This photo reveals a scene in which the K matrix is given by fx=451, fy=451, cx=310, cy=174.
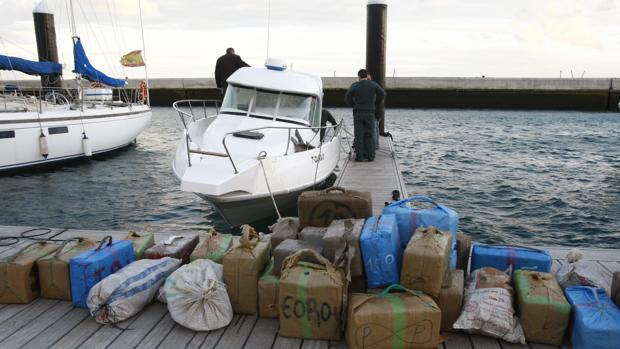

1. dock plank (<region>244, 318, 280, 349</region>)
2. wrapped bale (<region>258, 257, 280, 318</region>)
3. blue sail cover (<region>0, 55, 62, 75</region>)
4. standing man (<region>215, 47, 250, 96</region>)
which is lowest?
dock plank (<region>244, 318, 280, 349</region>)

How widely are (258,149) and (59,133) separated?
34.2 feet

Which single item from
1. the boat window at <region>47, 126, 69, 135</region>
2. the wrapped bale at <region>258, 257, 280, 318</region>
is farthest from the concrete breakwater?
the wrapped bale at <region>258, 257, 280, 318</region>

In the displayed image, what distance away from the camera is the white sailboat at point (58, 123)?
14.0 meters

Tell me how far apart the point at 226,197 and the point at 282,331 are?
3972mm

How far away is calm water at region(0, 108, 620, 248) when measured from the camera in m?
9.63

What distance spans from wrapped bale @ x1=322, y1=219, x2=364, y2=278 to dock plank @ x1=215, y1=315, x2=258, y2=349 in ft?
2.61

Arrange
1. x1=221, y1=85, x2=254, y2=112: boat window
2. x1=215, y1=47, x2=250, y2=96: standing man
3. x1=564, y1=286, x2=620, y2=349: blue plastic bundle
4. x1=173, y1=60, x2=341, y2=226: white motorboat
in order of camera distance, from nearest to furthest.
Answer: x1=564, y1=286, x2=620, y2=349: blue plastic bundle
x1=173, y1=60, x2=341, y2=226: white motorboat
x1=221, y1=85, x2=254, y2=112: boat window
x1=215, y1=47, x2=250, y2=96: standing man

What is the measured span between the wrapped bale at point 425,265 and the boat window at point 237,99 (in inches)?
270

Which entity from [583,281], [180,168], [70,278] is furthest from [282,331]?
[180,168]

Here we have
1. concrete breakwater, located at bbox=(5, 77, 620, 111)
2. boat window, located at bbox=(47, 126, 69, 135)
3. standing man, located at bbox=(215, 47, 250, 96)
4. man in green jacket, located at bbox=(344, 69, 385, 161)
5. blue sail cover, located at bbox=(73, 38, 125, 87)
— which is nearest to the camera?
man in green jacket, located at bbox=(344, 69, 385, 161)

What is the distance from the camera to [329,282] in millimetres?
3223

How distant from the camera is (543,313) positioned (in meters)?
3.13

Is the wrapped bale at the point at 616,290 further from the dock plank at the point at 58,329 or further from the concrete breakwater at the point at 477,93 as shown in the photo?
the concrete breakwater at the point at 477,93

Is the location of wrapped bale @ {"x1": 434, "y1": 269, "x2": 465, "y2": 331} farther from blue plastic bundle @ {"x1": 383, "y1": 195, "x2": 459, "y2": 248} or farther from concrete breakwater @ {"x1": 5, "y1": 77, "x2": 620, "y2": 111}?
concrete breakwater @ {"x1": 5, "y1": 77, "x2": 620, "y2": 111}
